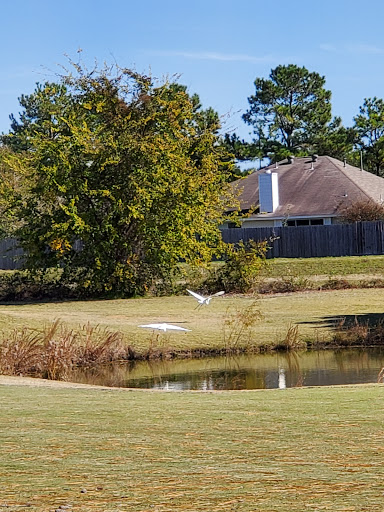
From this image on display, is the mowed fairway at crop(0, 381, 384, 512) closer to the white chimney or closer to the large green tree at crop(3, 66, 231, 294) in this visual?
the large green tree at crop(3, 66, 231, 294)

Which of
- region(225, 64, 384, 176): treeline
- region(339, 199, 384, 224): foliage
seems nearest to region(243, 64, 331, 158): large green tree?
region(225, 64, 384, 176): treeline

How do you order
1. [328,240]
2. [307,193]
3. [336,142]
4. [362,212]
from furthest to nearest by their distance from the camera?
[336,142] < [307,193] < [362,212] < [328,240]

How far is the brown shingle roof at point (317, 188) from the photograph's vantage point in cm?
6369

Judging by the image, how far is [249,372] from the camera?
2198 centimetres

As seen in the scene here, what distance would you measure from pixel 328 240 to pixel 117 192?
69.5 ft

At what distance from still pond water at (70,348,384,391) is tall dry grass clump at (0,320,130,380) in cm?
41

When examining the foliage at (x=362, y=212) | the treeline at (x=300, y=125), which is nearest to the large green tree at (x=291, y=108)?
the treeline at (x=300, y=125)

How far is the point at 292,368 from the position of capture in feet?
73.1

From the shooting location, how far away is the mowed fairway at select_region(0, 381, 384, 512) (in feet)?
21.7

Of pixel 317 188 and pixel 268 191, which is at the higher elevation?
pixel 317 188

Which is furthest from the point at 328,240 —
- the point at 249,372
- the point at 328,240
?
the point at 249,372

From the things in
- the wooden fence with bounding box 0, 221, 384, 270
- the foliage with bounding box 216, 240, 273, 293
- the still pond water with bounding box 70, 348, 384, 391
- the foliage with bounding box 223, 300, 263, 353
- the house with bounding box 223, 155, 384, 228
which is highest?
the house with bounding box 223, 155, 384, 228

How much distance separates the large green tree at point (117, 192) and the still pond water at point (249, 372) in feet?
49.8

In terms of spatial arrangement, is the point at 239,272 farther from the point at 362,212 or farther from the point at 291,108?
the point at 291,108
